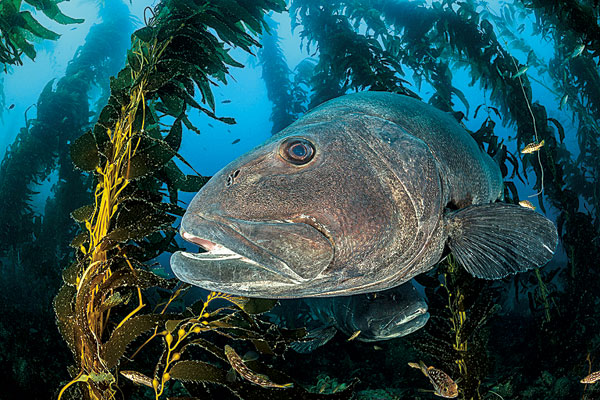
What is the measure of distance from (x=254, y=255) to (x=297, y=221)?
0.83ft

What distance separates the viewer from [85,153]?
2.07 m

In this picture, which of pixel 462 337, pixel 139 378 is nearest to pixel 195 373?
pixel 139 378

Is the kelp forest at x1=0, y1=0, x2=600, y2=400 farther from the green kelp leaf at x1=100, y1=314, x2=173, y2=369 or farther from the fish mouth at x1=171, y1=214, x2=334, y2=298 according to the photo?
the fish mouth at x1=171, y1=214, x2=334, y2=298

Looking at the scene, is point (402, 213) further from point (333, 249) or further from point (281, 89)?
point (281, 89)

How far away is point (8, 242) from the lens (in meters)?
7.80

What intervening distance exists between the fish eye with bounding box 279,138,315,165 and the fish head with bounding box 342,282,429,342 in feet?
5.70

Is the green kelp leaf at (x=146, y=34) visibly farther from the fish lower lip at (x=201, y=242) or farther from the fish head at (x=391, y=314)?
the fish head at (x=391, y=314)

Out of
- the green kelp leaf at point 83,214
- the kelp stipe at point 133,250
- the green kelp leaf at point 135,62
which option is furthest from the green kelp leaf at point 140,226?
the green kelp leaf at point 135,62

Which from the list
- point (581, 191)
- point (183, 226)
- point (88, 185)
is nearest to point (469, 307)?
point (183, 226)

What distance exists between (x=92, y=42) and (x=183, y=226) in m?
11.6

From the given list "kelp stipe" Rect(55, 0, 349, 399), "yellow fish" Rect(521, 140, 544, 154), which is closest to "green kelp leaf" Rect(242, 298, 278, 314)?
"kelp stipe" Rect(55, 0, 349, 399)

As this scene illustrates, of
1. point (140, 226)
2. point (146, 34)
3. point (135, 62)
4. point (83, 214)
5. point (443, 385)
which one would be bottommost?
point (443, 385)

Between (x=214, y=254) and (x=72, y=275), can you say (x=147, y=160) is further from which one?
(x=214, y=254)

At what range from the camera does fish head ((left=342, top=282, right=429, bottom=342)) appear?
2664 mm
